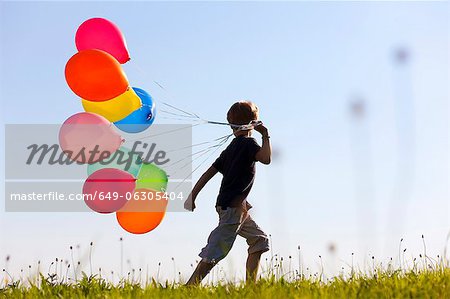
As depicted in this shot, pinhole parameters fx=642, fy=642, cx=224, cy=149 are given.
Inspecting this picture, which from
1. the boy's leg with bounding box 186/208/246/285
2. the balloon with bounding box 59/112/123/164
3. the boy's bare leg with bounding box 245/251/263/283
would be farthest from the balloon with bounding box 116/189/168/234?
the boy's bare leg with bounding box 245/251/263/283

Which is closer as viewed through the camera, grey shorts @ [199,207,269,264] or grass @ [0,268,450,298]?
grass @ [0,268,450,298]

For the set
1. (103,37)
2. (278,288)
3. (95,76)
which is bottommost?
(278,288)

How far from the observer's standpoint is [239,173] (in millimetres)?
4715

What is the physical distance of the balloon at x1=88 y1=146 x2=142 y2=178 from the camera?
4938 millimetres

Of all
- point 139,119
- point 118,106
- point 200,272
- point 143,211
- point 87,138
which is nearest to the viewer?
point 200,272

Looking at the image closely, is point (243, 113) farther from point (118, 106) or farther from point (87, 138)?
point (87, 138)

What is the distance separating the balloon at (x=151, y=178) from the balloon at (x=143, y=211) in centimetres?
4

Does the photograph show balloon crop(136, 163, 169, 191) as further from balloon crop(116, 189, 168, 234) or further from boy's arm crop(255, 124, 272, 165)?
boy's arm crop(255, 124, 272, 165)

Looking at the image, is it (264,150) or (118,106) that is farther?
(118,106)

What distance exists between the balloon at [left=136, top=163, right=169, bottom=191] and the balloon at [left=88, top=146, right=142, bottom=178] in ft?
0.15

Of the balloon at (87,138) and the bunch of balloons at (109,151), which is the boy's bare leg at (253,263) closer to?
the bunch of balloons at (109,151)

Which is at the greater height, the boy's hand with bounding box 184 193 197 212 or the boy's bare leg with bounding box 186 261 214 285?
the boy's hand with bounding box 184 193 197 212

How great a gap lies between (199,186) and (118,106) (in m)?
0.91

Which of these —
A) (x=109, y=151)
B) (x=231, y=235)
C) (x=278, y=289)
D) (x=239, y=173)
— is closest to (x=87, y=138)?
(x=109, y=151)
